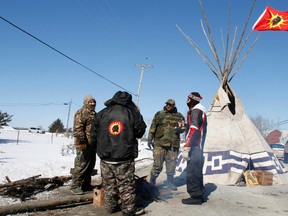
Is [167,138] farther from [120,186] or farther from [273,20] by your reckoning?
[273,20]

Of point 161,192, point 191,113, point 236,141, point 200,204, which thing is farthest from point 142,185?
point 236,141

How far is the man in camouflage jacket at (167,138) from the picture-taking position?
6695 millimetres

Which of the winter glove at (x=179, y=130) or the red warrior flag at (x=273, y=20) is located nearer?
the winter glove at (x=179, y=130)

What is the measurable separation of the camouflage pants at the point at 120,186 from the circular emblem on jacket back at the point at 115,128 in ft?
1.56

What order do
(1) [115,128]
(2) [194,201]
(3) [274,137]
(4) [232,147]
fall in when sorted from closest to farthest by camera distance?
(1) [115,128] < (2) [194,201] < (4) [232,147] < (3) [274,137]

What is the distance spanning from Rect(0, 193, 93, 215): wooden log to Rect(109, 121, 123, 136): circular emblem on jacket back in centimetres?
129

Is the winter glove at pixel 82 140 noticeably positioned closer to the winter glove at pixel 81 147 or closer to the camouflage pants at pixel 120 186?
the winter glove at pixel 81 147

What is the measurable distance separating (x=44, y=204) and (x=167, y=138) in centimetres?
315

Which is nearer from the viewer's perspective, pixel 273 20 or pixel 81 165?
pixel 81 165

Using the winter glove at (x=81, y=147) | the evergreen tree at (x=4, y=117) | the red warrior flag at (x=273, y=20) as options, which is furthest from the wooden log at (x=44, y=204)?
the evergreen tree at (x=4, y=117)

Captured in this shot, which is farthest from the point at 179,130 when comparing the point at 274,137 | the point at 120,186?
the point at 274,137

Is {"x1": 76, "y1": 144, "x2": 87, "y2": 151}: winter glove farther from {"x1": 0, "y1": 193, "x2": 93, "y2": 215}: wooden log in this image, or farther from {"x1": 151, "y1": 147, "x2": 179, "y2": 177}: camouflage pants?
{"x1": 151, "y1": 147, "x2": 179, "y2": 177}: camouflage pants

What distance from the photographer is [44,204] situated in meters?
4.45

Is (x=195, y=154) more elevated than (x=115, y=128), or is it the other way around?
(x=115, y=128)
